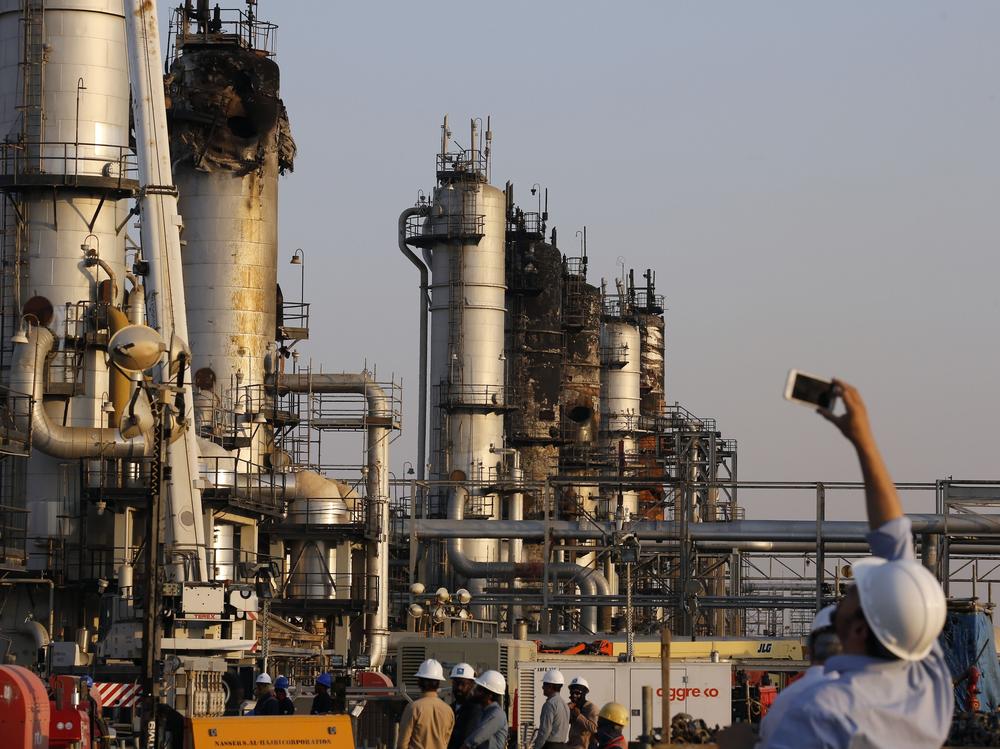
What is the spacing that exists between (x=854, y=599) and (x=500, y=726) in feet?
30.4

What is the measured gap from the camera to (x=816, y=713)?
3938 mm

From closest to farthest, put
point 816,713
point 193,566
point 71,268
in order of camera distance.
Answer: point 816,713
point 193,566
point 71,268

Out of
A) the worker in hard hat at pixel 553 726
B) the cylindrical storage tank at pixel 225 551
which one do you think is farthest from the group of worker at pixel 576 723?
the cylindrical storage tank at pixel 225 551

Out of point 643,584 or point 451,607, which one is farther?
point 643,584

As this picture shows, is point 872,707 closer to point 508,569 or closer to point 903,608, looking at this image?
point 903,608

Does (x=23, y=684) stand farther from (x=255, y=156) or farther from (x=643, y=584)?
(x=643, y=584)

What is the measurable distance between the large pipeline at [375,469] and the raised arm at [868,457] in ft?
131

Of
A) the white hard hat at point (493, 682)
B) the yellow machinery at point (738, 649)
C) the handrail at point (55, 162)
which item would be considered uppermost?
the handrail at point (55, 162)

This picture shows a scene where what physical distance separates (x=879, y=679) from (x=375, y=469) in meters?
42.4

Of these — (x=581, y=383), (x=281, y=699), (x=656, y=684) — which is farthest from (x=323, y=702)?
(x=581, y=383)

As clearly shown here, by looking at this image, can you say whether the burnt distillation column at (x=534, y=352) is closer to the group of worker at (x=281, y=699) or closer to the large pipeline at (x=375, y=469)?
the large pipeline at (x=375, y=469)

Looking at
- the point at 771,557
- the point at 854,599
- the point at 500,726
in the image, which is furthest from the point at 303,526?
the point at 854,599

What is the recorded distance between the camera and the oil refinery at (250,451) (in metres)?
29.2

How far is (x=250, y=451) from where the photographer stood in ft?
143
